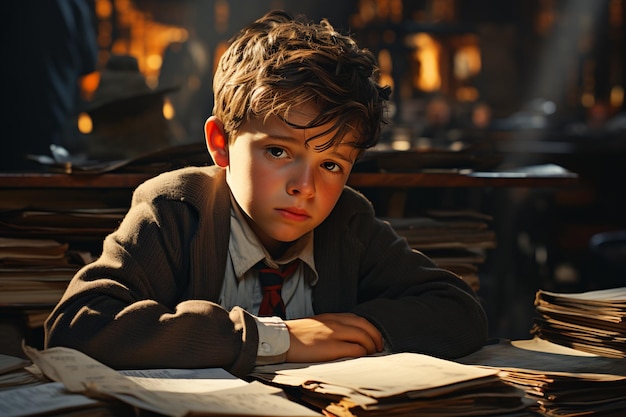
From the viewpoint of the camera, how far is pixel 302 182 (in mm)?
1614

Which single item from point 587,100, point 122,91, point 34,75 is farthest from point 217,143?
point 587,100

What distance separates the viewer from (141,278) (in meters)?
1.61

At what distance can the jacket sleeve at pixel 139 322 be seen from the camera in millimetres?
1453

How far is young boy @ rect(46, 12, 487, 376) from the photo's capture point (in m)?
1.49

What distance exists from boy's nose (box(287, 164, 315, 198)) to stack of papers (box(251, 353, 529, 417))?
350 millimetres

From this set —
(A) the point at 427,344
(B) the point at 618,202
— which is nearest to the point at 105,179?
(A) the point at 427,344

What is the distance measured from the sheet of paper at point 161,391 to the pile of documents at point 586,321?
2.47 feet

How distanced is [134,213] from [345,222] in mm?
447

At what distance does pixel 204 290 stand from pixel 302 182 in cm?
30

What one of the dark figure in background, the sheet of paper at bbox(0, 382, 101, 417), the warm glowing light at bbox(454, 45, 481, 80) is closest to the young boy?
the sheet of paper at bbox(0, 382, 101, 417)

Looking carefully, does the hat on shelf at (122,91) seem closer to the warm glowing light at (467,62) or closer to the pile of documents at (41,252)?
the pile of documents at (41,252)

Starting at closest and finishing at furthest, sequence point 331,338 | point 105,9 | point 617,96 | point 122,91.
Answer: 1. point 331,338
2. point 122,91
3. point 617,96
4. point 105,9

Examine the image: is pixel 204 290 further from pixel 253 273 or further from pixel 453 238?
pixel 453 238

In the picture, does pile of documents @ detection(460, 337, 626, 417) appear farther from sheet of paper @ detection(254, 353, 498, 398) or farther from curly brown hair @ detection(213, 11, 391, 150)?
curly brown hair @ detection(213, 11, 391, 150)
